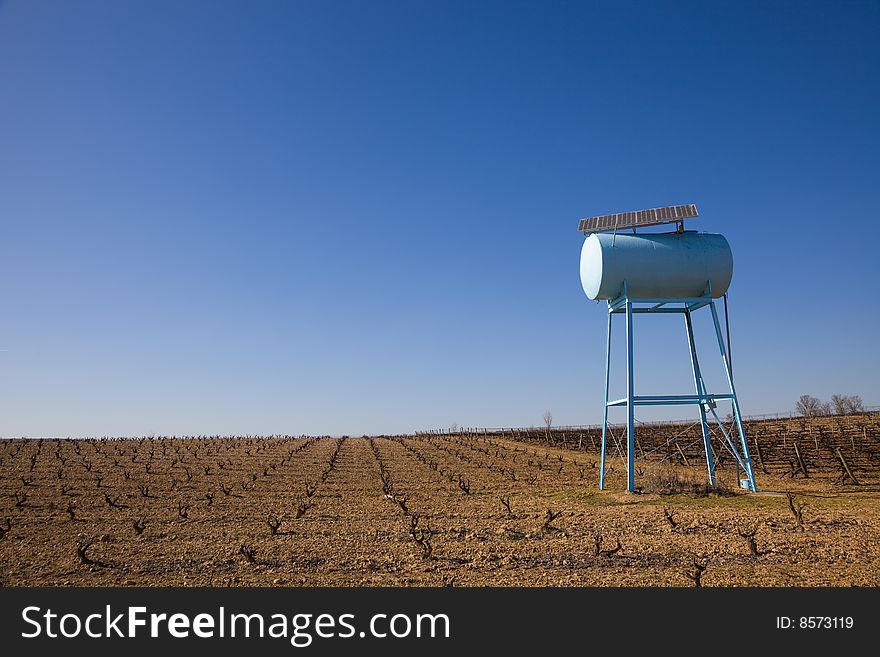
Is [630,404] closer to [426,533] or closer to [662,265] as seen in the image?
[662,265]

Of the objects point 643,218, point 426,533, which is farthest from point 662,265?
point 426,533

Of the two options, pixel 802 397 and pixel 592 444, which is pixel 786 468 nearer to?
pixel 592 444

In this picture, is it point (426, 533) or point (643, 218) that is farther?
point (643, 218)

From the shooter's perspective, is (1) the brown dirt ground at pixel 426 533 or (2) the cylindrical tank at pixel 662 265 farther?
(2) the cylindrical tank at pixel 662 265

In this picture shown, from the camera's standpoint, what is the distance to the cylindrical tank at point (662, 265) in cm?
2025

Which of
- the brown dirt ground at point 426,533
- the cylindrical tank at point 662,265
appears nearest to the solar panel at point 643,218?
the cylindrical tank at point 662,265

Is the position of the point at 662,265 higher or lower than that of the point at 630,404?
higher

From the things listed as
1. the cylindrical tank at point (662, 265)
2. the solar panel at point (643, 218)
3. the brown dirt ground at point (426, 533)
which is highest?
the solar panel at point (643, 218)

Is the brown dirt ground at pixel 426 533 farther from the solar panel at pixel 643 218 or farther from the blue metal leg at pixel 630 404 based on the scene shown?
the solar panel at pixel 643 218

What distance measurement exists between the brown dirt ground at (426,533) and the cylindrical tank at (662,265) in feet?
21.2

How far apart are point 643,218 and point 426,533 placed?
13.6 meters

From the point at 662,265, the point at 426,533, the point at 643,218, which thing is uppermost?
the point at 643,218

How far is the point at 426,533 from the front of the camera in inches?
543

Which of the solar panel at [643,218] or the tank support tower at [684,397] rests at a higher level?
the solar panel at [643,218]
